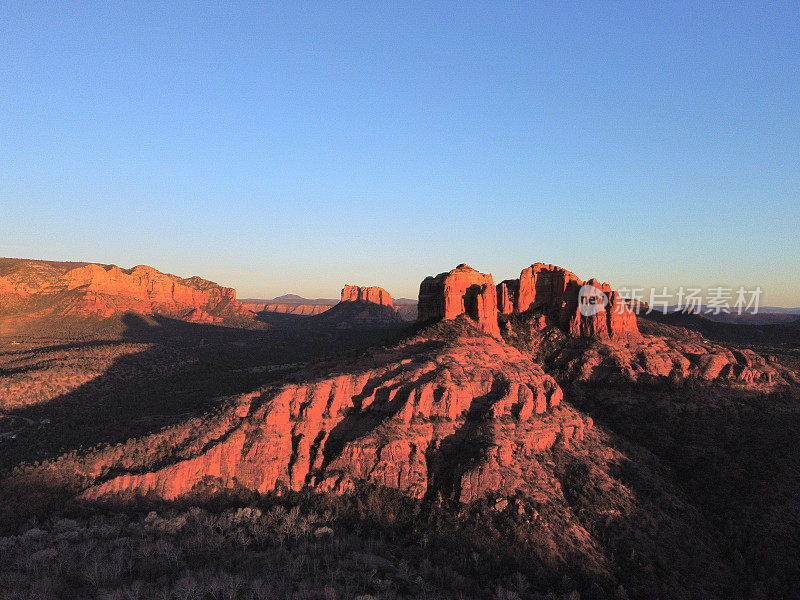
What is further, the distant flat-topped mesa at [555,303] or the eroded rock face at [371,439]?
the distant flat-topped mesa at [555,303]

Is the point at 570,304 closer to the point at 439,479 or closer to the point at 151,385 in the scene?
the point at 439,479

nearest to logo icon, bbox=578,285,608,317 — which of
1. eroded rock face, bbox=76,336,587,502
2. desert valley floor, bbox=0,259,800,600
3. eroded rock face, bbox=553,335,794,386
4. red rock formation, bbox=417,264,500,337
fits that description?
desert valley floor, bbox=0,259,800,600

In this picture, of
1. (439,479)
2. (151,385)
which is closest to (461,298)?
(439,479)

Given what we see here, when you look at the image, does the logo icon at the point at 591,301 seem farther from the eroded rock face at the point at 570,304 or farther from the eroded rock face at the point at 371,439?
the eroded rock face at the point at 371,439

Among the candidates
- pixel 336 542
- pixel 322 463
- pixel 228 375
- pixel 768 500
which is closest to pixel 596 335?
pixel 768 500

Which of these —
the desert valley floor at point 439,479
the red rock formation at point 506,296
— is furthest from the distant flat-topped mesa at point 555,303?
the red rock formation at point 506,296
